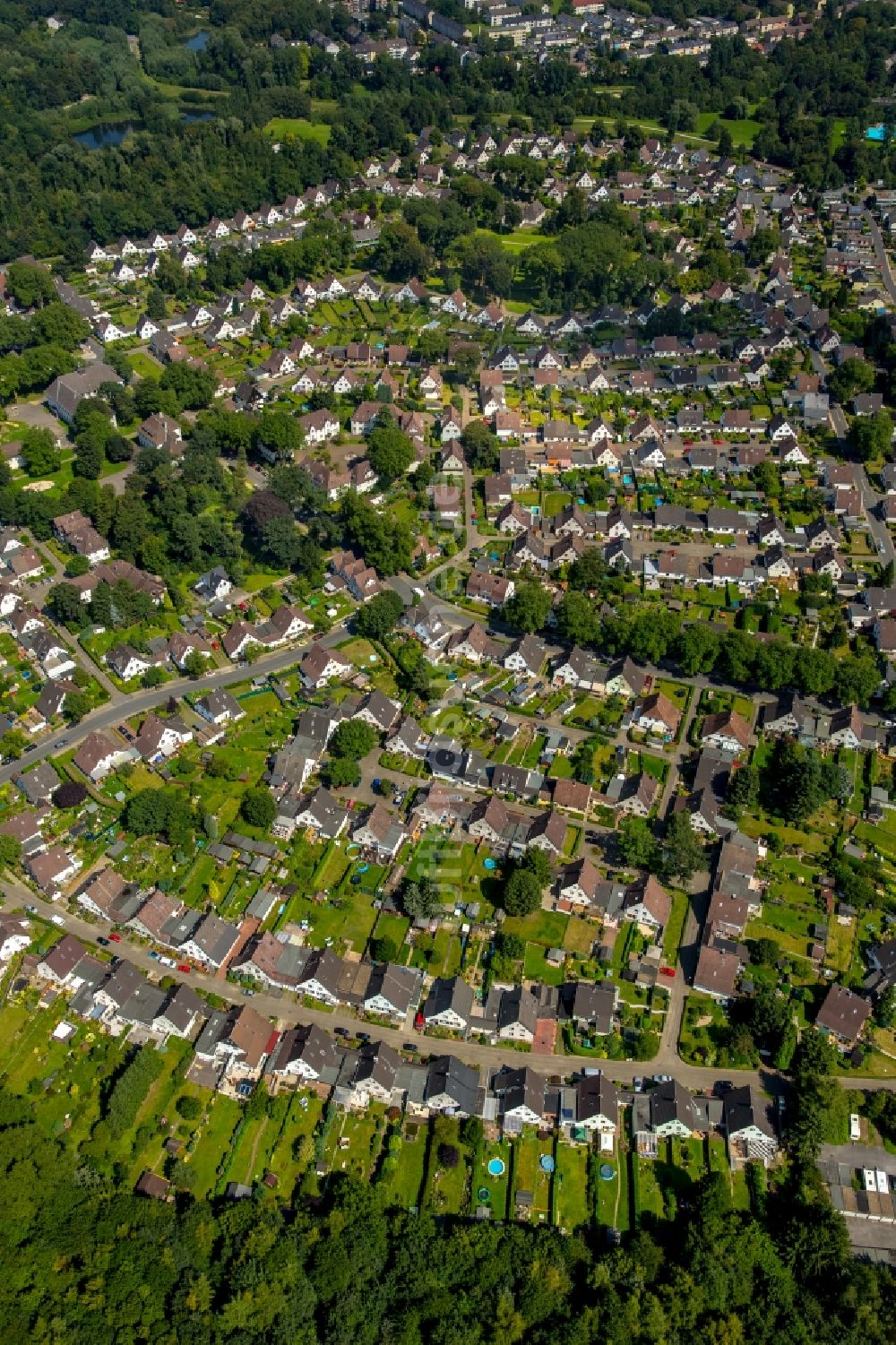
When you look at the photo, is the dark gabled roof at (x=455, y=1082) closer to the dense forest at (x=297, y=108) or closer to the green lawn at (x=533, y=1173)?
the green lawn at (x=533, y=1173)

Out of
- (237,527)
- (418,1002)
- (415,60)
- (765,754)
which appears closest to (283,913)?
(418,1002)

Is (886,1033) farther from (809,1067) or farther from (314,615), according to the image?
(314,615)

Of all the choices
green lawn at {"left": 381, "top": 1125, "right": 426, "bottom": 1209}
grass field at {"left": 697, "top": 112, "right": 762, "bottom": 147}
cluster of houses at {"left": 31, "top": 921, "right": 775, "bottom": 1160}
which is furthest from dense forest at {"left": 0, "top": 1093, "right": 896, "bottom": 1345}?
grass field at {"left": 697, "top": 112, "right": 762, "bottom": 147}

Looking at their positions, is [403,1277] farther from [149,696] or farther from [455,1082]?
[149,696]

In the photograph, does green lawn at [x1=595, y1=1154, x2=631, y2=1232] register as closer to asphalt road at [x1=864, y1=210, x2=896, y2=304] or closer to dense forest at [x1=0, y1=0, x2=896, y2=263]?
asphalt road at [x1=864, y1=210, x2=896, y2=304]

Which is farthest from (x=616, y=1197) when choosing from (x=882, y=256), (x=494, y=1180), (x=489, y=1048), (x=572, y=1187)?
(x=882, y=256)
